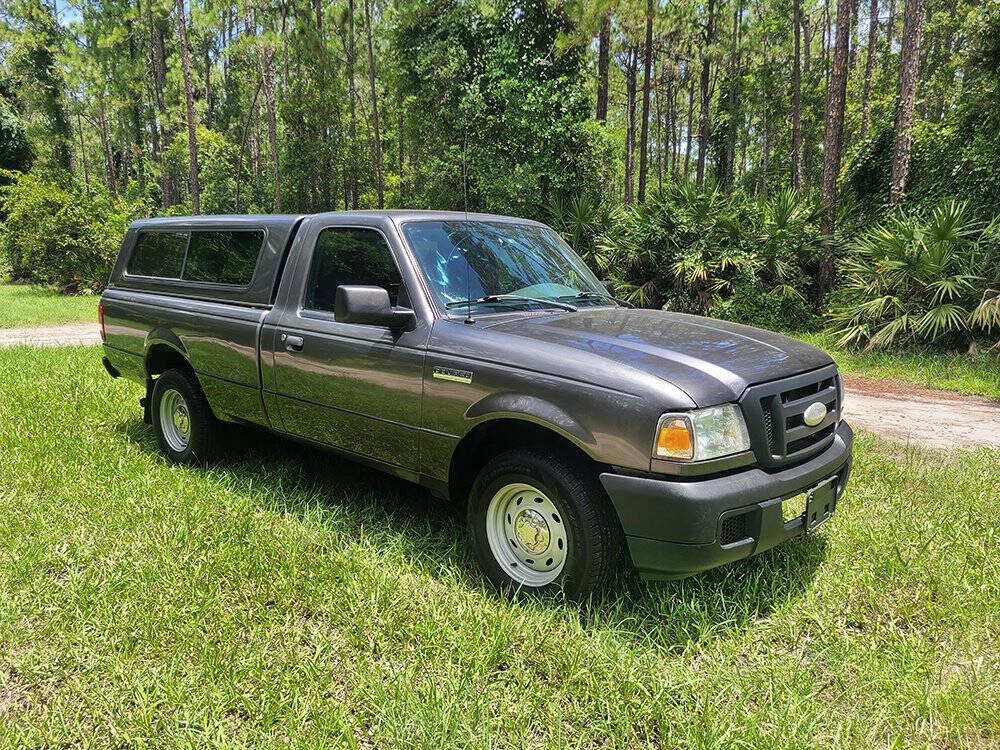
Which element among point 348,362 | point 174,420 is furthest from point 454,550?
point 174,420

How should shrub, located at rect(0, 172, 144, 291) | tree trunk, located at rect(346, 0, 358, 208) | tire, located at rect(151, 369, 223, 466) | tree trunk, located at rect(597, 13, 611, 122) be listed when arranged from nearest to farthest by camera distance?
tire, located at rect(151, 369, 223, 466), tree trunk, located at rect(597, 13, 611, 122), shrub, located at rect(0, 172, 144, 291), tree trunk, located at rect(346, 0, 358, 208)

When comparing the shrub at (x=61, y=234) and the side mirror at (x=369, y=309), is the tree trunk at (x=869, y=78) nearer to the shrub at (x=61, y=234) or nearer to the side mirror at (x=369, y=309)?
the side mirror at (x=369, y=309)

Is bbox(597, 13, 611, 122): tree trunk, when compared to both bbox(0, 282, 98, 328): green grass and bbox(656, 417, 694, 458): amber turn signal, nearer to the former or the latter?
bbox(0, 282, 98, 328): green grass

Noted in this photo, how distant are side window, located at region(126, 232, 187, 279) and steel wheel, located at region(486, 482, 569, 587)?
11.2 ft

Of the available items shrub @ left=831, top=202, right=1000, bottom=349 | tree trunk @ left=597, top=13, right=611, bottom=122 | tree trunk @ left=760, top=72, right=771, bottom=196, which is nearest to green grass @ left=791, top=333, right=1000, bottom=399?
shrub @ left=831, top=202, right=1000, bottom=349

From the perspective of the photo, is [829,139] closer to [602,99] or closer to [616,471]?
[602,99]

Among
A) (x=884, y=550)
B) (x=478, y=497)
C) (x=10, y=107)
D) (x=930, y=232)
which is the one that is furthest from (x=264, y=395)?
(x=10, y=107)

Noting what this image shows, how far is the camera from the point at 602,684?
105 inches

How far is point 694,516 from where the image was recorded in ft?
8.87

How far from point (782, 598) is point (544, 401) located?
1572 mm

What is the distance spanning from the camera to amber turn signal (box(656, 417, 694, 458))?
8.93ft

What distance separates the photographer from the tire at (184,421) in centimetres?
503

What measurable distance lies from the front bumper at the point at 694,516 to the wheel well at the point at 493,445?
255 millimetres

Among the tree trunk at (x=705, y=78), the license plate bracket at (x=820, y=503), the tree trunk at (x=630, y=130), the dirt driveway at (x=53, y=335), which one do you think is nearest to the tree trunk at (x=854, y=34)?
the tree trunk at (x=705, y=78)
